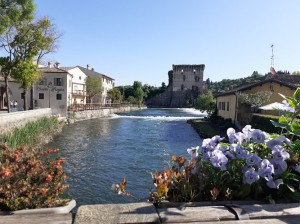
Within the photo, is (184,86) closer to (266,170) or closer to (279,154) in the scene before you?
(279,154)

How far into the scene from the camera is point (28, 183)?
13.6 feet

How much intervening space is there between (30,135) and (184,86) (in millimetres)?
104894

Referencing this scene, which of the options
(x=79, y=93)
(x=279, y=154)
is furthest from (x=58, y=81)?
(x=279, y=154)

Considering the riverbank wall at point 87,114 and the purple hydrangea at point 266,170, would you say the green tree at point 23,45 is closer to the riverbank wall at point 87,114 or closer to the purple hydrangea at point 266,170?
the riverbank wall at point 87,114

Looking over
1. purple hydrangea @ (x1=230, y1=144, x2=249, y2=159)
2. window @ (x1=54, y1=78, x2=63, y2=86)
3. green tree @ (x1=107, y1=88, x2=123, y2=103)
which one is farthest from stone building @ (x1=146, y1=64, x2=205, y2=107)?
purple hydrangea @ (x1=230, y1=144, x2=249, y2=159)

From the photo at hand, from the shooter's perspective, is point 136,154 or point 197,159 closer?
point 197,159

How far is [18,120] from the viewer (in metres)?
24.1

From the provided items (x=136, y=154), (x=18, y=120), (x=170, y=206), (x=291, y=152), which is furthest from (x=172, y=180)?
(x=18, y=120)

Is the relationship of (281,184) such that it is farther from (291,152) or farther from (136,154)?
(136,154)

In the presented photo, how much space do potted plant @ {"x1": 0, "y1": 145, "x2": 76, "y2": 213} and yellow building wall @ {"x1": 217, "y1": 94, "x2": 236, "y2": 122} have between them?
27.3 meters

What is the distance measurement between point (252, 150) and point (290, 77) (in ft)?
132

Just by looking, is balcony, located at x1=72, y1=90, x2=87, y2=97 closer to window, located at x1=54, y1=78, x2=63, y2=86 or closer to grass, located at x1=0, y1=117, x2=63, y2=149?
window, located at x1=54, y1=78, x2=63, y2=86

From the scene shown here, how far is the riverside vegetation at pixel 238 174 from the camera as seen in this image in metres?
3.71

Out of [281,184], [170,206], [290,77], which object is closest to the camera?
[170,206]
